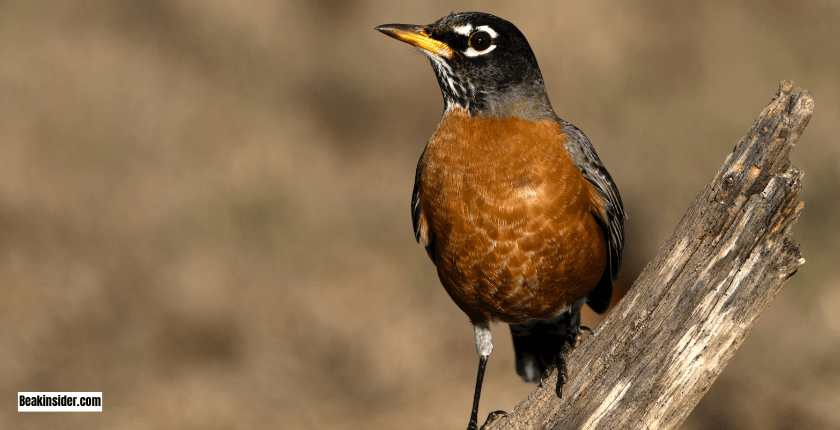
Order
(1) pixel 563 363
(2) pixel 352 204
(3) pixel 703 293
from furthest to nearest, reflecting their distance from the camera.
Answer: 1. (2) pixel 352 204
2. (1) pixel 563 363
3. (3) pixel 703 293

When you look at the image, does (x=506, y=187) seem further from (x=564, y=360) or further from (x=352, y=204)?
(x=352, y=204)

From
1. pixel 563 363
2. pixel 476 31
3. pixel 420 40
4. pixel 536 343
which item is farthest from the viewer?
pixel 536 343

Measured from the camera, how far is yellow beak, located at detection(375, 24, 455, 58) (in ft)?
12.3

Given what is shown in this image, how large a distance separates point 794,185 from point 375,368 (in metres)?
6.83

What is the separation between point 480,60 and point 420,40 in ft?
1.24

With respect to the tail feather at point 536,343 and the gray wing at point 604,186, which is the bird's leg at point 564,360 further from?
the tail feather at point 536,343

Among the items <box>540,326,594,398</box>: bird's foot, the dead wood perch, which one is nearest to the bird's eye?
the dead wood perch

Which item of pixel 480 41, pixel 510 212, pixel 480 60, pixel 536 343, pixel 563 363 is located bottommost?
pixel 536 343

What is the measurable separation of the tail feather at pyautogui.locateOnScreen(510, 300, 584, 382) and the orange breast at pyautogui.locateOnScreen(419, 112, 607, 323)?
764 mm

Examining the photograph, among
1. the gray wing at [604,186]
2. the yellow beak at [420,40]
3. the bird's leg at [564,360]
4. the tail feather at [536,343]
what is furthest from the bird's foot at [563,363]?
the yellow beak at [420,40]

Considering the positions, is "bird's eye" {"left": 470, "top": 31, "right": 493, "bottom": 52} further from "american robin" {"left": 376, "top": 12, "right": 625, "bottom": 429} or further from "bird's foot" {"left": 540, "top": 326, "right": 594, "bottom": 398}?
"bird's foot" {"left": 540, "top": 326, "right": 594, "bottom": 398}

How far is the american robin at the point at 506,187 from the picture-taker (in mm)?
3521

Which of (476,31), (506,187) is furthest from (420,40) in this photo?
(506,187)

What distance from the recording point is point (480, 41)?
3.68 metres
